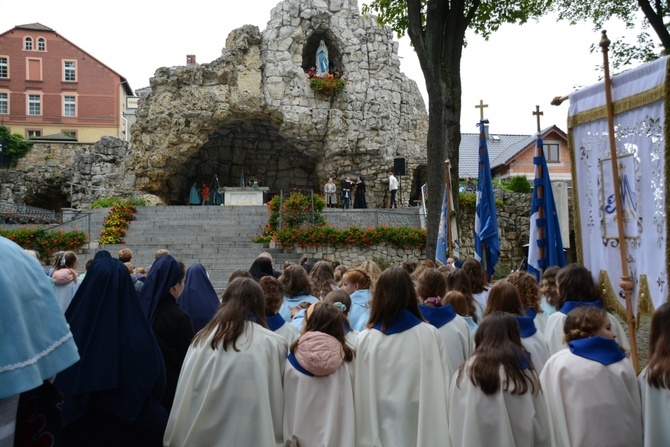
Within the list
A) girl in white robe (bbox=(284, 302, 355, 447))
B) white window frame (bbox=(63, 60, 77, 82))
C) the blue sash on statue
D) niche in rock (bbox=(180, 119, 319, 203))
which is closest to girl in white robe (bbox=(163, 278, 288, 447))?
girl in white robe (bbox=(284, 302, 355, 447))

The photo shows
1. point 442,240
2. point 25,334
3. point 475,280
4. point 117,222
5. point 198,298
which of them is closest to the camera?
point 25,334

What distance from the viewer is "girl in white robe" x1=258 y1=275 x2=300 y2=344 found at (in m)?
4.80

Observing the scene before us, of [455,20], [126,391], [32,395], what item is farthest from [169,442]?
[455,20]

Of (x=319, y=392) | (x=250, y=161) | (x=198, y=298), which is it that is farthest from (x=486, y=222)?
(x=250, y=161)

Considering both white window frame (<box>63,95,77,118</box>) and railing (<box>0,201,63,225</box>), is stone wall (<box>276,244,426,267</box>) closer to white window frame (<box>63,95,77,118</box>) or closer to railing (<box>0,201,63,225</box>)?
railing (<box>0,201,63,225</box>)

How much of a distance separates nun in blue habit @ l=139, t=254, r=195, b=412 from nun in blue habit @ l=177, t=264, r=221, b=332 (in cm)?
96

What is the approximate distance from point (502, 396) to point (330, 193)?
80.3 ft

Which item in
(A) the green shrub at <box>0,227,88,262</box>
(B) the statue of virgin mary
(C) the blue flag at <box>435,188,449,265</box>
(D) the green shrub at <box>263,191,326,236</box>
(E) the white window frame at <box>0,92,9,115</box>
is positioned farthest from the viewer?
(E) the white window frame at <box>0,92,9,115</box>

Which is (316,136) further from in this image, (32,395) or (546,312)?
(32,395)

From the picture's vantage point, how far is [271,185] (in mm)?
32375

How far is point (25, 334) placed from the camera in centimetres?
212

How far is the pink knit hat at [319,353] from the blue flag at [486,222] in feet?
19.2

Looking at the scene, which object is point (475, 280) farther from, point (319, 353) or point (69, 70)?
point (69, 70)

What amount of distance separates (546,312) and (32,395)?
16.5ft
